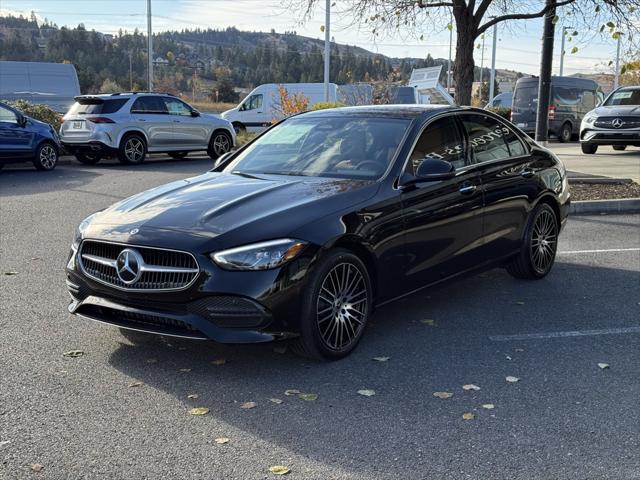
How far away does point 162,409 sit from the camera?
3992mm

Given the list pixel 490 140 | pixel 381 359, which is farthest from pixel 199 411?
pixel 490 140

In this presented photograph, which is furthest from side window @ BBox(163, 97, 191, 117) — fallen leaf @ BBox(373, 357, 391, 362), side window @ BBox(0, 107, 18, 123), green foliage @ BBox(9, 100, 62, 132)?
fallen leaf @ BBox(373, 357, 391, 362)

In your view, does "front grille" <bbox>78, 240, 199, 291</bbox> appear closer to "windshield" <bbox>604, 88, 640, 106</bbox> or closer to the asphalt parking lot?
the asphalt parking lot

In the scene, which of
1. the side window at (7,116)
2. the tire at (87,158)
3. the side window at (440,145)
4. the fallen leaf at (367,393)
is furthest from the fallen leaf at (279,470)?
the tire at (87,158)

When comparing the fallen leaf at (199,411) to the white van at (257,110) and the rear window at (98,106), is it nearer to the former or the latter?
the rear window at (98,106)

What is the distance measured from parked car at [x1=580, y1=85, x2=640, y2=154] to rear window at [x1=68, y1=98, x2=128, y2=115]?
1218 cm

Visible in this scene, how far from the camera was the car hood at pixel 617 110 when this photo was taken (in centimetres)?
1903

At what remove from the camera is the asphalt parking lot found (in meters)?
3.43

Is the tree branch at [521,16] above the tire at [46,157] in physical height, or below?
above

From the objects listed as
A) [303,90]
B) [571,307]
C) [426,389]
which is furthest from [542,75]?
[303,90]

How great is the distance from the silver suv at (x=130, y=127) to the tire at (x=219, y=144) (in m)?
0.28

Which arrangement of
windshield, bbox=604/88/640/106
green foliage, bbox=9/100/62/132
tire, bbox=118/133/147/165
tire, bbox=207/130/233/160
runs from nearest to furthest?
tire, bbox=118/133/147/165
green foliage, bbox=9/100/62/132
windshield, bbox=604/88/640/106
tire, bbox=207/130/233/160

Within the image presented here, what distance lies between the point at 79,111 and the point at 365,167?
566 inches

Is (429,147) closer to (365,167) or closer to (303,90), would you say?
(365,167)
